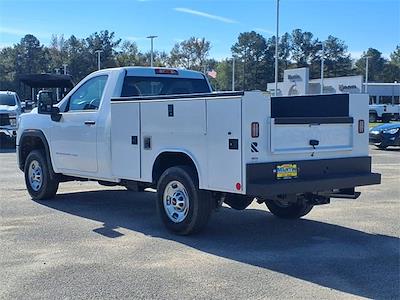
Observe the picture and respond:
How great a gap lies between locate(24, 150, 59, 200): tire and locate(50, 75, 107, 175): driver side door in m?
0.36

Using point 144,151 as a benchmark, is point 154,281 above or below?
below

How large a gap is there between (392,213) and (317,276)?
12.0ft

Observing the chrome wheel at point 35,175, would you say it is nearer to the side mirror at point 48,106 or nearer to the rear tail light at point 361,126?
the side mirror at point 48,106

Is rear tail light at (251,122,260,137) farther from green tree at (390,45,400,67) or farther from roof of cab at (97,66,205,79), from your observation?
green tree at (390,45,400,67)

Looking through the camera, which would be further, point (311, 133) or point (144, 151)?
point (144, 151)

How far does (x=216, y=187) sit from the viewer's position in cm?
640

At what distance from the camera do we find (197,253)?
6.23 meters

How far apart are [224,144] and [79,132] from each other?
323cm

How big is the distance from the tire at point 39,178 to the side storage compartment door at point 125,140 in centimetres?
198

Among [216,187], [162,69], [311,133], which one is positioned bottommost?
[216,187]

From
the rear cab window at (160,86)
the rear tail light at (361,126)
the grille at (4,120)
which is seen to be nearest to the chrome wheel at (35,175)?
the rear cab window at (160,86)

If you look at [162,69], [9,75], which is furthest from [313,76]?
[162,69]

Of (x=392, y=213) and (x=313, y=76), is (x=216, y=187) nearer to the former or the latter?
(x=392, y=213)

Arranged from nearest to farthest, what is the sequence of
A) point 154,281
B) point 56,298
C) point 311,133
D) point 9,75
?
point 56,298 < point 154,281 < point 311,133 < point 9,75
